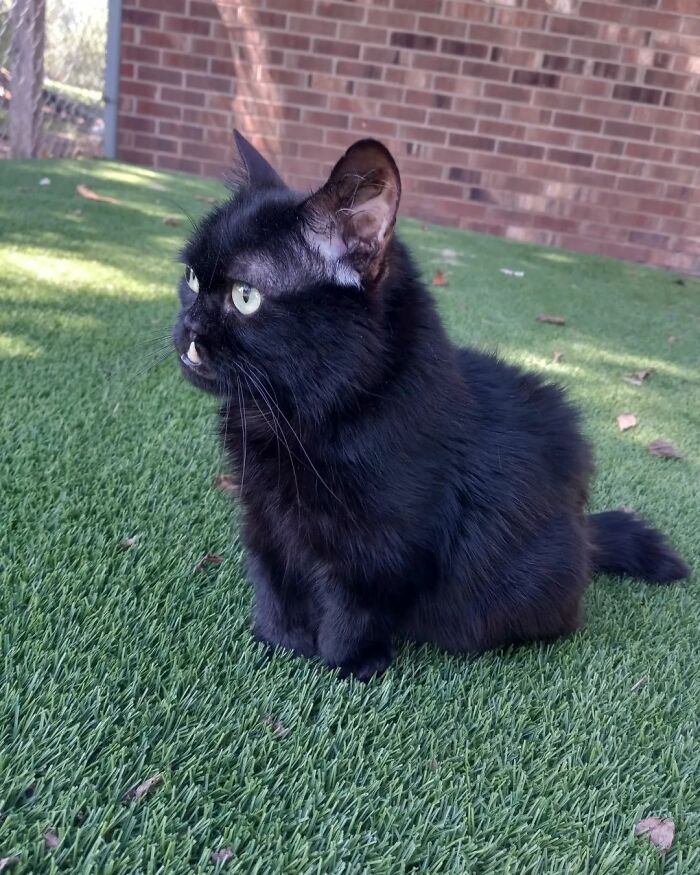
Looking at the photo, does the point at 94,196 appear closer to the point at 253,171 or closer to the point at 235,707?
the point at 253,171

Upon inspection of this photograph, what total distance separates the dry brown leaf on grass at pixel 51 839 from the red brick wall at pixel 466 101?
5.21 m

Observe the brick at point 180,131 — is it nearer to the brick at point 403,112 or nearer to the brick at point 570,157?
the brick at point 403,112

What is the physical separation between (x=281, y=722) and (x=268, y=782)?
12cm

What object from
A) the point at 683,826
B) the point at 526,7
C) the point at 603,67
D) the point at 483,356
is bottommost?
the point at 683,826

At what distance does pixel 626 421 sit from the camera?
2629 mm

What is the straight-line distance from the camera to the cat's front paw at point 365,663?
126 centimetres

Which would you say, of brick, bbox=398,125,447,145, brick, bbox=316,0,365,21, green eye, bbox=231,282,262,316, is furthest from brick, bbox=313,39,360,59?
green eye, bbox=231,282,262,316

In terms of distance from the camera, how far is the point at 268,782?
3.26 ft

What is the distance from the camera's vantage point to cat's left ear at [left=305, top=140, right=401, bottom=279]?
1054 mm

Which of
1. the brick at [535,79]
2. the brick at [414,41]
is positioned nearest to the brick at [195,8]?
the brick at [414,41]

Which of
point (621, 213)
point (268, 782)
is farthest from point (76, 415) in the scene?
point (621, 213)

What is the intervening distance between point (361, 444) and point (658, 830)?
721 millimetres

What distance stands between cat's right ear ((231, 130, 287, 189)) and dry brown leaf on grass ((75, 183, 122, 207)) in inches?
123

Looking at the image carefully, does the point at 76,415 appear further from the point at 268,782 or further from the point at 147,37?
the point at 147,37
